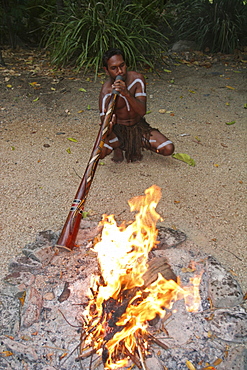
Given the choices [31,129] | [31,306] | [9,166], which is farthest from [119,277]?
[31,129]

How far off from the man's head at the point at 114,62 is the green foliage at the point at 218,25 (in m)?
4.48

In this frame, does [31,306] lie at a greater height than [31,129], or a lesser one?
greater

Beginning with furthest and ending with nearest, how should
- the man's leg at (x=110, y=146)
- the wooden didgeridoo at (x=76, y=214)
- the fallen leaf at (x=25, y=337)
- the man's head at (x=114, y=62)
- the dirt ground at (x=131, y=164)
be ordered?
1. the man's leg at (x=110, y=146)
2. the man's head at (x=114, y=62)
3. the dirt ground at (x=131, y=164)
4. the wooden didgeridoo at (x=76, y=214)
5. the fallen leaf at (x=25, y=337)

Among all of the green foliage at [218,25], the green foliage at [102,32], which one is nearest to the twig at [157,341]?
the green foliage at [102,32]

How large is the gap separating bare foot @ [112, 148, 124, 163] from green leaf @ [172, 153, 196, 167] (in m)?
0.53

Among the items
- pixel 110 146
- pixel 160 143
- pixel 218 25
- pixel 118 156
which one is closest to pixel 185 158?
pixel 160 143

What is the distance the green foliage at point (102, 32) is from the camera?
6.06 meters

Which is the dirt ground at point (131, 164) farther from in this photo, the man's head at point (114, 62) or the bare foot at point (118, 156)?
the man's head at point (114, 62)

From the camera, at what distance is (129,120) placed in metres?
3.74

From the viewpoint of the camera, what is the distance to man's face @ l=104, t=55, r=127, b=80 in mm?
3271

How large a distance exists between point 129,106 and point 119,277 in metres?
1.84

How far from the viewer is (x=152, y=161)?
13.2 feet

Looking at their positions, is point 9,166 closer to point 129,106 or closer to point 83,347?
point 129,106

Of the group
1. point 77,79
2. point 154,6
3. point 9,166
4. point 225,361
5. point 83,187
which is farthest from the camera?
point 154,6
